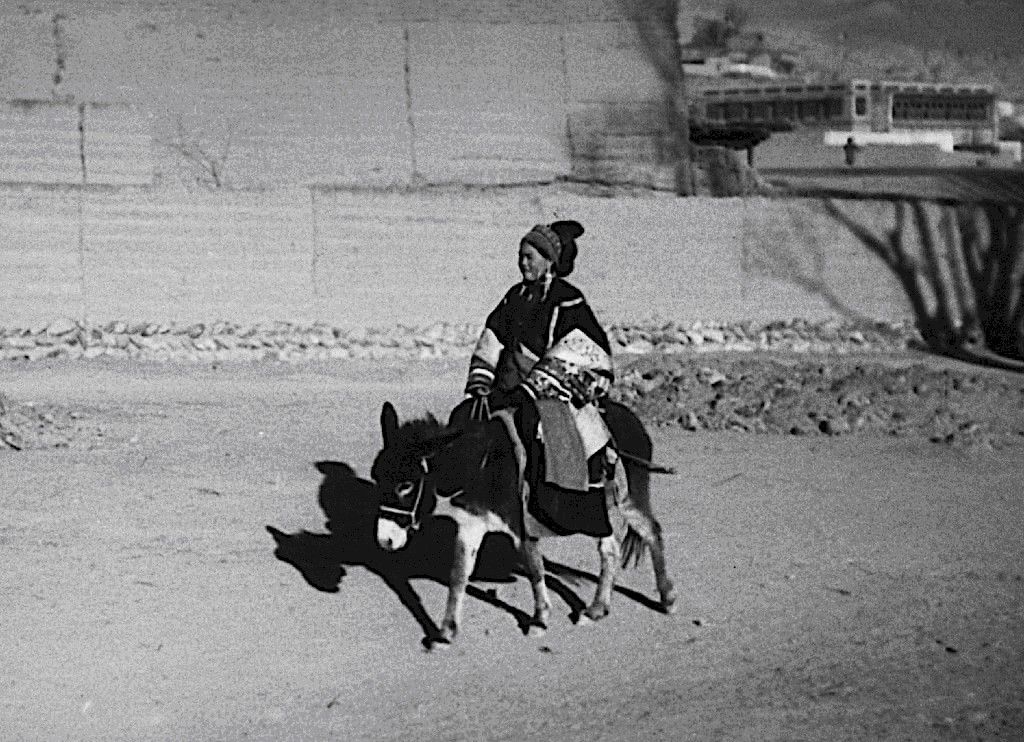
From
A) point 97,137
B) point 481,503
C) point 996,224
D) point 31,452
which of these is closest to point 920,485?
point 481,503

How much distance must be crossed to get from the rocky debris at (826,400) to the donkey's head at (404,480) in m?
5.63

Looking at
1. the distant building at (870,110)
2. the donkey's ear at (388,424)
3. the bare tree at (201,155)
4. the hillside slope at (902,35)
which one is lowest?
the donkey's ear at (388,424)

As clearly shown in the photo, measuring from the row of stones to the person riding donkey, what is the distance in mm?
7688

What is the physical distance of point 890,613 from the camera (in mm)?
8875

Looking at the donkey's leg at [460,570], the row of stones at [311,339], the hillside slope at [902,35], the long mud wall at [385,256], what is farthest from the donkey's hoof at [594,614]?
the hillside slope at [902,35]

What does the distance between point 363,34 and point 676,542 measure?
9301 mm

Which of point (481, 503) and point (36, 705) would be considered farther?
point (481, 503)

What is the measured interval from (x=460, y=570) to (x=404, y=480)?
20.4 inches

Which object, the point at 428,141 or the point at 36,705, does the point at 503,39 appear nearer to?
the point at 428,141

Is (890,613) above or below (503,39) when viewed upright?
below

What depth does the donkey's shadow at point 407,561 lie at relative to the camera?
901cm

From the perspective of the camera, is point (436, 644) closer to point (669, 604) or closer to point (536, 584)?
point (536, 584)

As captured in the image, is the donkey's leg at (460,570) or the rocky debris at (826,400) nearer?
the donkey's leg at (460,570)

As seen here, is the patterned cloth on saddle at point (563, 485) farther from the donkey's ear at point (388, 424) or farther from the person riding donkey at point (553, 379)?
the donkey's ear at point (388, 424)
